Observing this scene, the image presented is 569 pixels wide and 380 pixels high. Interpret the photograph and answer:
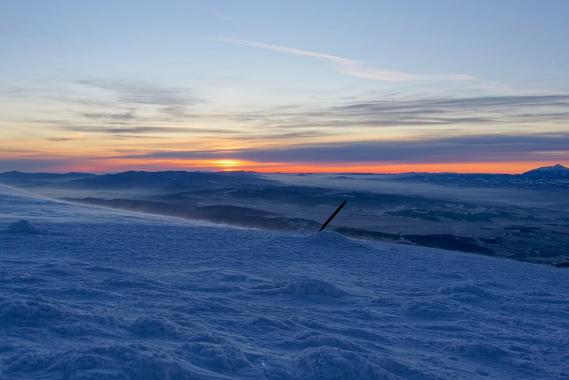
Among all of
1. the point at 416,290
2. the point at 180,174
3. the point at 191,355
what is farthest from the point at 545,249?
the point at 180,174

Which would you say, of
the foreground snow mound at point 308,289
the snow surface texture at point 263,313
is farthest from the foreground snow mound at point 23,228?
the foreground snow mound at point 308,289

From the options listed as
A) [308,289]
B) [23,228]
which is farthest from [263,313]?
[23,228]

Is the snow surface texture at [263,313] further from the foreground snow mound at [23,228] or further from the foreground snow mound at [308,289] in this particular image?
the foreground snow mound at [23,228]

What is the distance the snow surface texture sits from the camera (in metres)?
4.98

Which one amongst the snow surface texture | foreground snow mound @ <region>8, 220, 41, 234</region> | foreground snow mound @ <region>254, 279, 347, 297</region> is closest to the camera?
the snow surface texture

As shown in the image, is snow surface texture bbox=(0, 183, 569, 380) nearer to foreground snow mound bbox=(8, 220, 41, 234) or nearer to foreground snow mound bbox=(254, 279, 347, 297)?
foreground snow mound bbox=(254, 279, 347, 297)

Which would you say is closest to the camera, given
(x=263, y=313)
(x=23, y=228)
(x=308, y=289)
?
(x=263, y=313)

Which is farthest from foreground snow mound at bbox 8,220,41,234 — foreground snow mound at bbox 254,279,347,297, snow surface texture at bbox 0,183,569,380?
foreground snow mound at bbox 254,279,347,297

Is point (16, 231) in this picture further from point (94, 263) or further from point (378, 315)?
point (378, 315)

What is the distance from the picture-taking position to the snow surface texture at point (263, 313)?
4.98 metres

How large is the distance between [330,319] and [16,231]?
28.1 feet

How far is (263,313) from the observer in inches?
272

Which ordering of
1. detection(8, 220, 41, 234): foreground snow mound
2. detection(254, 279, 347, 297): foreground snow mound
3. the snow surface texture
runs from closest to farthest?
the snow surface texture → detection(254, 279, 347, 297): foreground snow mound → detection(8, 220, 41, 234): foreground snow mound

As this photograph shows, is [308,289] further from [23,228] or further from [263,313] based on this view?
[23,228]
